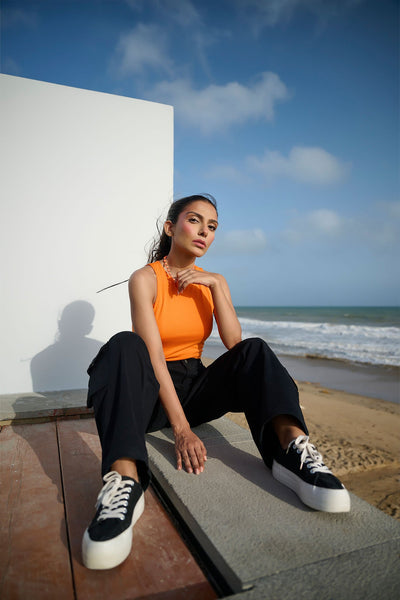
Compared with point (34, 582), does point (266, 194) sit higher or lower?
higher

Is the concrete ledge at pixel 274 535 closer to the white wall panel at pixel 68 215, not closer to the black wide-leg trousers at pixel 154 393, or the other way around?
the black wide-leg trousers at pixel 154 393

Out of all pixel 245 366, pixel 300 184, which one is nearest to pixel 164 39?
pixel 245 366

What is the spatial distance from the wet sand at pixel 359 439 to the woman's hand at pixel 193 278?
181 centimetres

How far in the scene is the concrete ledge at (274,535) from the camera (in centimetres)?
77

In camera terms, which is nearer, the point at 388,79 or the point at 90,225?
the point at 90,225

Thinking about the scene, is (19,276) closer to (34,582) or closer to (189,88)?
(34,582)

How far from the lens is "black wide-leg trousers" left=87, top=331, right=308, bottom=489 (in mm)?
1072

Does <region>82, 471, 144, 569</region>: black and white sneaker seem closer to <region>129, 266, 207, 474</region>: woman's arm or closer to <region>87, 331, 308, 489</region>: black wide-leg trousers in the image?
<region>87, 331, 308, 489</region>: black wide-leg trousers

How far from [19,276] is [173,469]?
203 centimetres

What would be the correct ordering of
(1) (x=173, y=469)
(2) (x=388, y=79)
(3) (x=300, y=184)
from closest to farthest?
(1) (x=173, y=469) < (2) (x=388, y=79) < (3) (x=300, y=184)

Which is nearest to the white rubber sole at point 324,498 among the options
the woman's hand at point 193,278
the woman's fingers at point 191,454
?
the woman's fingers at point 191,454

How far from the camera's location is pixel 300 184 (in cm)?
2539

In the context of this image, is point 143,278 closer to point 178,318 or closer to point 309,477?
point 178,318

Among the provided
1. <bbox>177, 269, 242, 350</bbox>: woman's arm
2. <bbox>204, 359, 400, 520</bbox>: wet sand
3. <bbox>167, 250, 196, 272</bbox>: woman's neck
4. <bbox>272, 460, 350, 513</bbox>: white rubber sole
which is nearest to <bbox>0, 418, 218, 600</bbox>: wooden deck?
<bbox>272, 460, 350, 513</bbox>: white rubber sole
